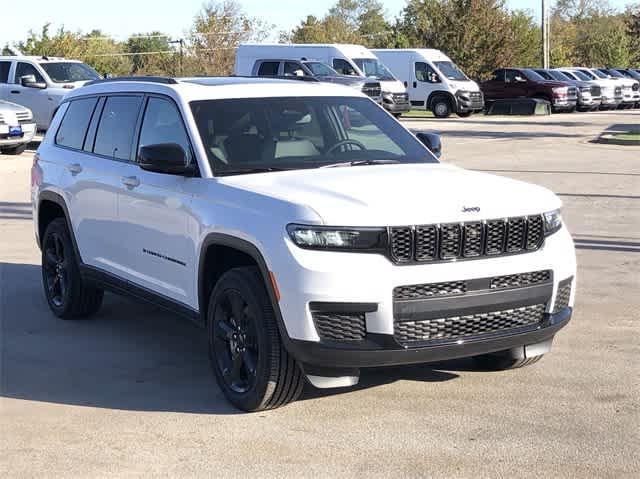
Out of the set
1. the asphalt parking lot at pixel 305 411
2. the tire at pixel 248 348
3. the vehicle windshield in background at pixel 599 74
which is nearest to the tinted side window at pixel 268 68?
the vehicle windshield in background at pixel 599 74

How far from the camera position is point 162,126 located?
701cm

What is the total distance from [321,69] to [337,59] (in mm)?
2468

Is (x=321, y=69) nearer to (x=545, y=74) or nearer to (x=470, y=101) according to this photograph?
(x=470, y=101)

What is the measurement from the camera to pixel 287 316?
18.0 feet

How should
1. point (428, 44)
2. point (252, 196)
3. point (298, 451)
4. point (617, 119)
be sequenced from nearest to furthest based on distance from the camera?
point (298, 451)
point (252, 196)
point (617, 119)
point (428, 44)

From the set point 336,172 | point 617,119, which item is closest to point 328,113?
point 336,172

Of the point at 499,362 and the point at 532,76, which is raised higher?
the point at 532,76

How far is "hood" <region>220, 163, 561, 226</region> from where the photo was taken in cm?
545

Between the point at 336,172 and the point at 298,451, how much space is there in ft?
5.73

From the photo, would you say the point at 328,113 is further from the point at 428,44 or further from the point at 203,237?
the point at 428,44

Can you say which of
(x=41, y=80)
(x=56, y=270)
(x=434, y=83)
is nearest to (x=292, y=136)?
(x=56, y=270)

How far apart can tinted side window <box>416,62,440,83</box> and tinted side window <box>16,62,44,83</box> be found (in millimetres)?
17513

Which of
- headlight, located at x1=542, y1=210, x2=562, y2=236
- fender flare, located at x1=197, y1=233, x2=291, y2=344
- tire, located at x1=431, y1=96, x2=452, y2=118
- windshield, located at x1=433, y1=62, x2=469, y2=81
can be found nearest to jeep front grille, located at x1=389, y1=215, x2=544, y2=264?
headlight, located at x1=542, y1=210, x2=562, y2=236

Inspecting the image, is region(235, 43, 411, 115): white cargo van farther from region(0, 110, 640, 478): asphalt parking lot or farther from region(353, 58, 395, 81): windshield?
region(0, 110, 640, 478): asphalt parking lot
